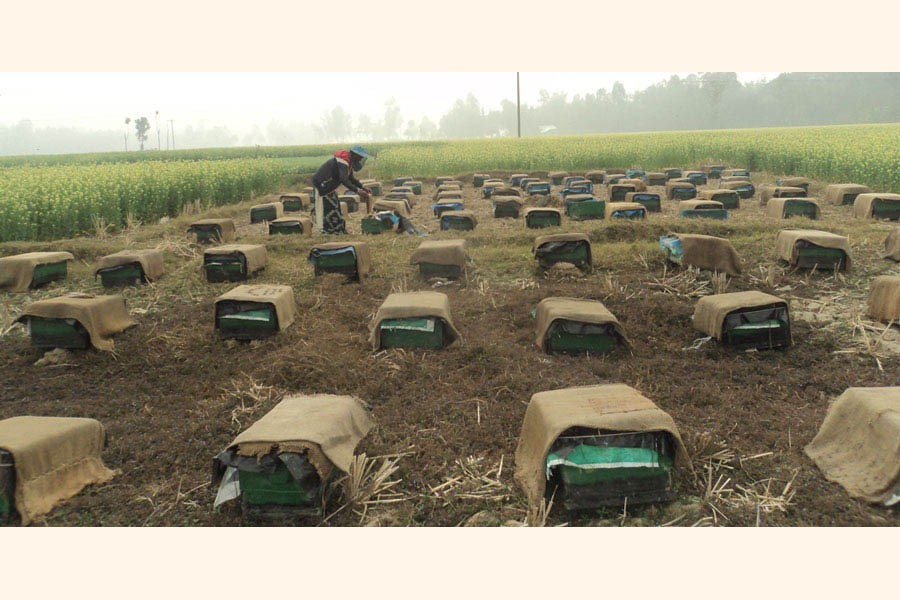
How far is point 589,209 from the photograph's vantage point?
10.8 metres

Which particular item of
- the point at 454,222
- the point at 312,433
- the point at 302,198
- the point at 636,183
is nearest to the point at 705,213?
the point at 636,183

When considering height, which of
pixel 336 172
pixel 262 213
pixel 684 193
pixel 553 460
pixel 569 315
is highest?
pixel 336 172

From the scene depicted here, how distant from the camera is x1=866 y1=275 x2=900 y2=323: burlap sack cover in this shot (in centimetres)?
531

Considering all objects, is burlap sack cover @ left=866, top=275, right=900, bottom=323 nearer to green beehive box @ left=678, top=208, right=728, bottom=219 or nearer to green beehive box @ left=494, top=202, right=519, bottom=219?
green beehive box @ left=678, top=208, right=728, bottom=219

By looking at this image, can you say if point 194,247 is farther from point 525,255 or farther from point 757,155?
point 757,155

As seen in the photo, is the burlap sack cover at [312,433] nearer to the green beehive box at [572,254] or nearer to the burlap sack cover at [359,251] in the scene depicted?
the burlap sack cover at [359,251]

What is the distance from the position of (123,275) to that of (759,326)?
22.4 feet

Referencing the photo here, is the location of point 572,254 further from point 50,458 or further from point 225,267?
point 50,458

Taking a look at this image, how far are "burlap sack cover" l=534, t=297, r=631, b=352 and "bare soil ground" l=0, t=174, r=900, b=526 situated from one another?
6.6 inches

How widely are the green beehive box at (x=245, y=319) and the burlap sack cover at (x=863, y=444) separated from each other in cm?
432

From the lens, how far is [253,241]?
9.42m

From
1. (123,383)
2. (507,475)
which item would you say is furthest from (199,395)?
(507,475)

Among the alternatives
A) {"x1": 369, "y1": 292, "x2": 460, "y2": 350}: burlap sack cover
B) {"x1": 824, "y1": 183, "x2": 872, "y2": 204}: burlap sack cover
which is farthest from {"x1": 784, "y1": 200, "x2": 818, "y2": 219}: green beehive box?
{"x1": 369, "y1": 292, "x2": 460, "y2": 350}: burlap sack cover

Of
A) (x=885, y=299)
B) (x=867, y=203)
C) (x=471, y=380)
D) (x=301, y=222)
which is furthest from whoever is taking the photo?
(x=867, y=203)
